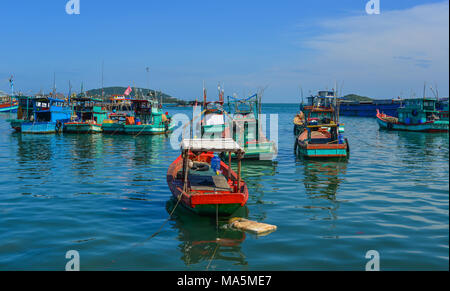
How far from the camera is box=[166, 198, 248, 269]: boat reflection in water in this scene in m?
10.7

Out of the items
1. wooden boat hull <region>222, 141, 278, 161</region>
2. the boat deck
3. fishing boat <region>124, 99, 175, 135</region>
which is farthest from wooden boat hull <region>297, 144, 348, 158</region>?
fishing boat <region>124, 99, 175, 135</region>

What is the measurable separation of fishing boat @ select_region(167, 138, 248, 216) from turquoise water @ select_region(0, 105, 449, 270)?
717 millimetres

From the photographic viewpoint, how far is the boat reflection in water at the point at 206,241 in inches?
421

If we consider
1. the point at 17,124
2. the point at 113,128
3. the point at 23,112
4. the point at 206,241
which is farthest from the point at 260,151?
the point at 23,112

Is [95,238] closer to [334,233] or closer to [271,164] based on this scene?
[334,233]

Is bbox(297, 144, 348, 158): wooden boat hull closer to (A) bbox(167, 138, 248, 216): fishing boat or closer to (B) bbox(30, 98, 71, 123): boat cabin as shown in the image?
(A) bbox(167, 138, 248, 216): fishing boat

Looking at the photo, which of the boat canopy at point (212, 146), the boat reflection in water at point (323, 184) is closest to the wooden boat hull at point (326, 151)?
the boat reflection in water at point (323, 184)

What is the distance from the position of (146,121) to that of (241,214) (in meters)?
41.8

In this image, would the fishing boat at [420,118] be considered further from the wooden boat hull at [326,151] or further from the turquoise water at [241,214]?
the wooden boat hull at [326,151]

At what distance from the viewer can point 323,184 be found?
20828mm

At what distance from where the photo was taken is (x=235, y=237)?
12.3 m

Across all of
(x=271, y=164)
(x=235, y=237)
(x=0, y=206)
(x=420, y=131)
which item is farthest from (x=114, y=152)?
(x=420, y=131)

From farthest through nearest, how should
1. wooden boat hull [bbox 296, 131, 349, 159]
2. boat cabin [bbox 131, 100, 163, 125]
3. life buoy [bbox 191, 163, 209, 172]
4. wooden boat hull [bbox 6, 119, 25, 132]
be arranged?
boat cabin [bbox 131, 100, 163, 125], wooden boat hull [bbox 6, 119, 25, 132], wooden boat hull [bbox 296, 131, 349, 159], life buoy [bbox 191, 163, 209, 172]

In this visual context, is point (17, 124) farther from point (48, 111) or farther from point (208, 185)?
point (208, 185)
